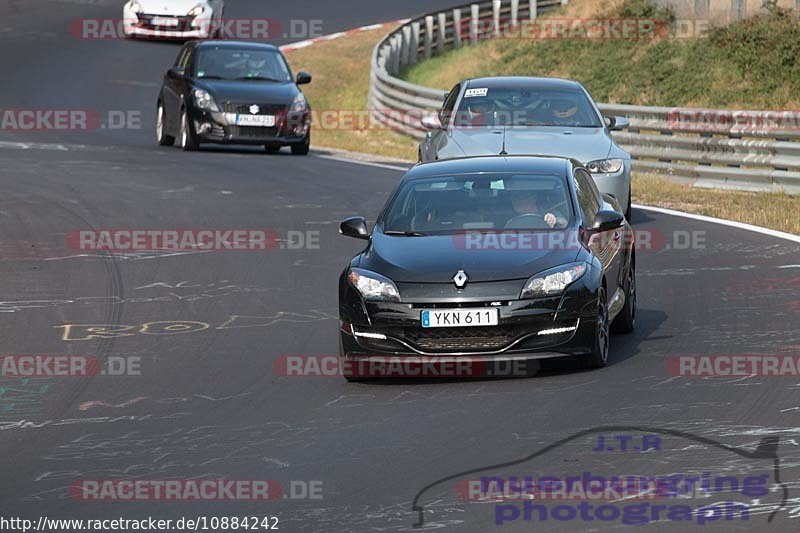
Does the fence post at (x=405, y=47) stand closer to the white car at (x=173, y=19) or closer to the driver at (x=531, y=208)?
the white car at (x=173, y=19)

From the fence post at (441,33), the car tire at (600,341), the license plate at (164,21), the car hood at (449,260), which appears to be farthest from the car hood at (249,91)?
the fence post at (441,33)

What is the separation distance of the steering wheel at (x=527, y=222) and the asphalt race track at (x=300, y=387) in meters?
1.02

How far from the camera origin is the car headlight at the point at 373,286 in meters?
10.6

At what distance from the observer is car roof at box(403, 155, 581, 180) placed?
1188cm

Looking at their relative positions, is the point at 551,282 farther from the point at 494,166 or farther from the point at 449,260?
the point at 494,166

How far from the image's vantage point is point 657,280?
14797mm

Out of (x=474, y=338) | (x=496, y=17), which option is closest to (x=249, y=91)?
(x=474, y=338)

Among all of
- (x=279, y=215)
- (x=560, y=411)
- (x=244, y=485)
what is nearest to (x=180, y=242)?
(x=279, y=215)

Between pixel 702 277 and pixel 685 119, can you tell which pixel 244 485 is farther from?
pixel 685 119

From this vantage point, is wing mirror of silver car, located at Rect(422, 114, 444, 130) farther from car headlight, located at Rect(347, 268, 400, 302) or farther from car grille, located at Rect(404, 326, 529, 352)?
car grille, located at Rect(404, 326, 529, 352)

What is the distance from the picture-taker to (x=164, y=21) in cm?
4028

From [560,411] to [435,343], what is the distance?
1241 mm

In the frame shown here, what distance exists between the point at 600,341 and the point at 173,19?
30.8 meters

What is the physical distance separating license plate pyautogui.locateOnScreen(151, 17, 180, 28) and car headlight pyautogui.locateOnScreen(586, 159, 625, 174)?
24445 mm
